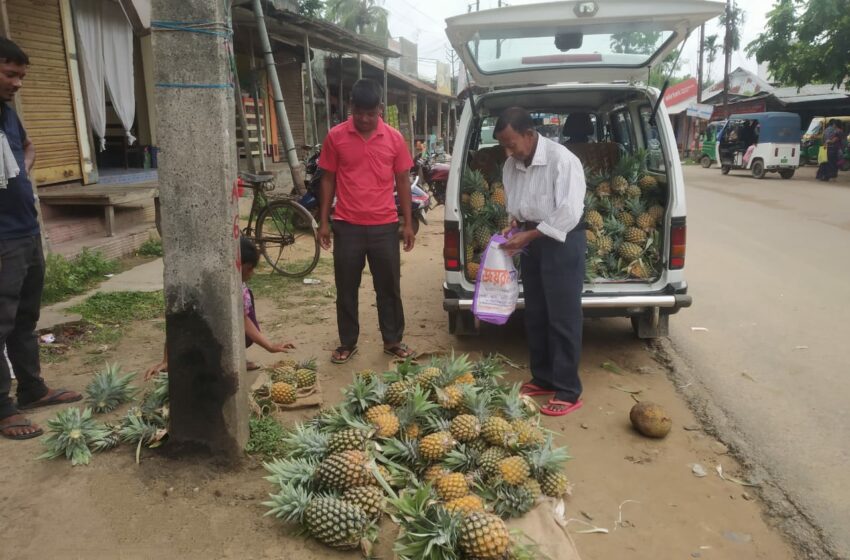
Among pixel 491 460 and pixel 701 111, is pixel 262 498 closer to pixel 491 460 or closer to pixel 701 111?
pixel 491 460

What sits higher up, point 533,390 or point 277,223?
point 277,223

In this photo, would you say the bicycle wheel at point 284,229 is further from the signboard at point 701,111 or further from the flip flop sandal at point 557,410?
the signboard at point 701,111

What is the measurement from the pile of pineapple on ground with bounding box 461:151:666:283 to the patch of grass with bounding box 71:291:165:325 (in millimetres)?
3020

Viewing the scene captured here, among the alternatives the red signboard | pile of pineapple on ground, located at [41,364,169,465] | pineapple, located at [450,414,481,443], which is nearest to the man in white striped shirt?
pineapple, located at [450,414,481,443]

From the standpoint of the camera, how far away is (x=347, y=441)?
290 cm

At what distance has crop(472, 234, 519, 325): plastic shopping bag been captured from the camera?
161 inches

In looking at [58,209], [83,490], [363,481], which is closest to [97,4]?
[58,209]

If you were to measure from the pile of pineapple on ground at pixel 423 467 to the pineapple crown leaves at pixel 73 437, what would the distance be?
3.12ft

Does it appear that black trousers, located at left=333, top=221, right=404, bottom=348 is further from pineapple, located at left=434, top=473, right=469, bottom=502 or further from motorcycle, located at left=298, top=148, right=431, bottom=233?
motorcycle, located at left=298, top=148, right=431, bottom=233

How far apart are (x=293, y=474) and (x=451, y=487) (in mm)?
704

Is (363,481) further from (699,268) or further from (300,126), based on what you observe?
(300,126)

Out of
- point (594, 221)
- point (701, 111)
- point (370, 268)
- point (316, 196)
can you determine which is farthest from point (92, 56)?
point (701, 111)

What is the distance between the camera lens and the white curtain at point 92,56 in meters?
8.48

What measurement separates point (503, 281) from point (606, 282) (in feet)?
3.30
